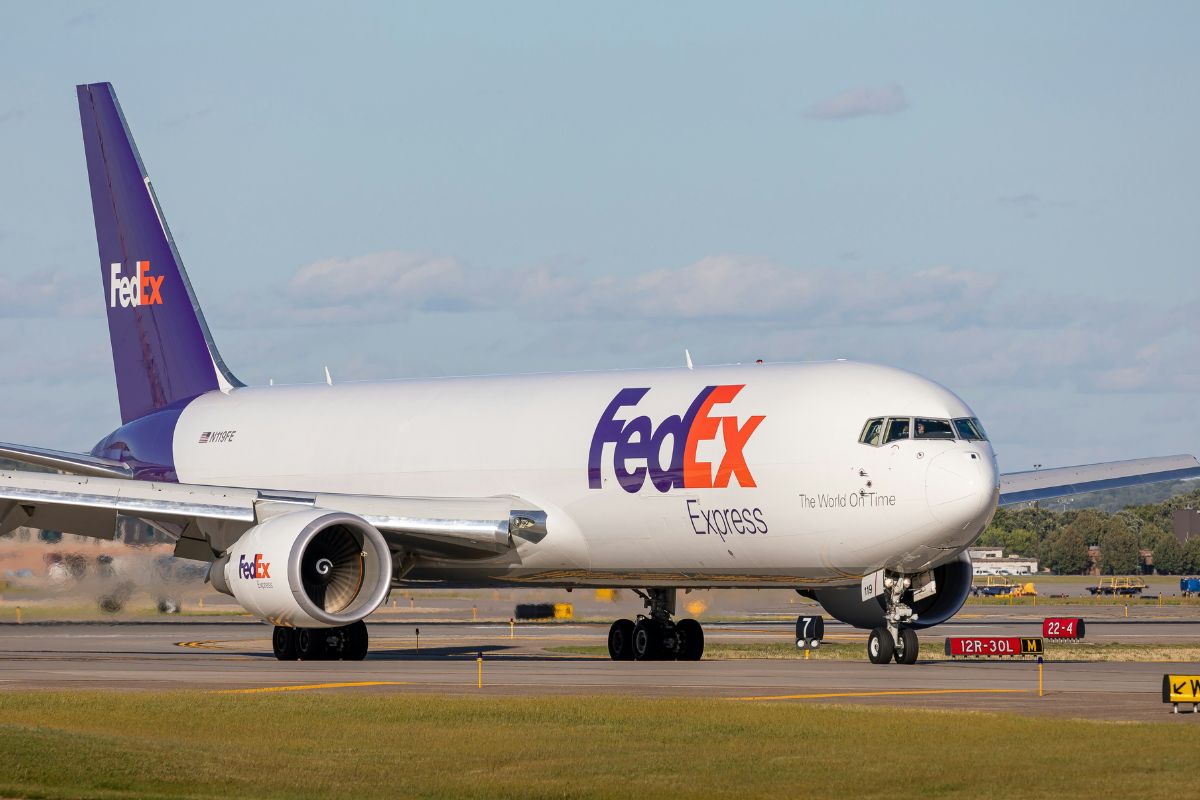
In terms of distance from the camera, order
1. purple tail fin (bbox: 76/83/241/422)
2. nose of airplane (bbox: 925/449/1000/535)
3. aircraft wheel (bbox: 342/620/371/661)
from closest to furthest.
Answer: nose of airplane (bbox: 925/449/1000/535), aircraft wheel (bbox: 342/620/371/661), purple tail fin (bbox: 76/83/241/422)

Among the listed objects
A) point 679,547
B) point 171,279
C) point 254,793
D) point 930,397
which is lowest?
point 254,793

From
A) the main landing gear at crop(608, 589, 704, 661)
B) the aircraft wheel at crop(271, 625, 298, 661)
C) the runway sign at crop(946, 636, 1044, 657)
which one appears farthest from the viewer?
the runway sign at crop(946, 636, 1044, 657)

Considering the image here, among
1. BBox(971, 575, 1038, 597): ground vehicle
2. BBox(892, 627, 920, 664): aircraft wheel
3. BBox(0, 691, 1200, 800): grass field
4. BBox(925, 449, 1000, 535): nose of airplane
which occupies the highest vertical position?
BBox(925, 449, 1000, 535): nose of airplane

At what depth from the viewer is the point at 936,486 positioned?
1176 inches

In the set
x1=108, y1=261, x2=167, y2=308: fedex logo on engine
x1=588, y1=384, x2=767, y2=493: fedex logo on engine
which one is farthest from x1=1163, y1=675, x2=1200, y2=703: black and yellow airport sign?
x1=108, y1=261, x2=167, y2=308: fedex logo on engine

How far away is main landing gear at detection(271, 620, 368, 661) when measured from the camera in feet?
117

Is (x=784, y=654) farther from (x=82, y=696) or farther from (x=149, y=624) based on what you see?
(x=149, y=624)

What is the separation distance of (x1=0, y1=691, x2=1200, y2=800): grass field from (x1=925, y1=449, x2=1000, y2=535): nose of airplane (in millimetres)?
7600

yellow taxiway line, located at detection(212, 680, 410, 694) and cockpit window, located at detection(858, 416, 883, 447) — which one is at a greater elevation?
cockpit window, located at detection(858, 416, 883, 447)

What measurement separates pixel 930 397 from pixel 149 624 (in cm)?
3484

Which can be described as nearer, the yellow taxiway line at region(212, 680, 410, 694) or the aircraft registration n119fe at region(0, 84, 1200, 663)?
the yellow taxiway line at region(212, 680, 410, 694)

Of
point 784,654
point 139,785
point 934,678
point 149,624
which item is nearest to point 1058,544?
point 149,624

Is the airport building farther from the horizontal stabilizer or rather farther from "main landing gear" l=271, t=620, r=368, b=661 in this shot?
"main landing gear" l=271, t=620, r=368, b=661

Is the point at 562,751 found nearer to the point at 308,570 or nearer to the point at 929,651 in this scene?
the point at 308,570
